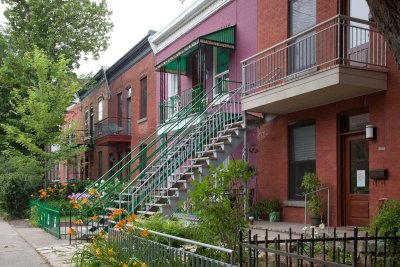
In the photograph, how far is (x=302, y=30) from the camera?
1238 cm

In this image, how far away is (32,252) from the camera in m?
10.3

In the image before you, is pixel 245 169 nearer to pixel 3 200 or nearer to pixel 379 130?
pixel 379 130

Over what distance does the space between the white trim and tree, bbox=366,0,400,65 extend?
1139 cm

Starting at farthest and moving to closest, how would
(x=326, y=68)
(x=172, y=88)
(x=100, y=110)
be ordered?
(x=100, y=110) → (x=172, y=88) → (x=326, y=68)

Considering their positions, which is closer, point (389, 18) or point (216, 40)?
point (389, 18)

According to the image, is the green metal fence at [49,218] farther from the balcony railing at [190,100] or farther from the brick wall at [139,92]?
the brick wall at [139,92]

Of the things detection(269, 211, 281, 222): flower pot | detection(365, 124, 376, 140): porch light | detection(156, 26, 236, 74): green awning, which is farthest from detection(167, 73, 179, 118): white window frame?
detection(365, 124, 376, 140): porch light

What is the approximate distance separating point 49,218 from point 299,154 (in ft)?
23.4

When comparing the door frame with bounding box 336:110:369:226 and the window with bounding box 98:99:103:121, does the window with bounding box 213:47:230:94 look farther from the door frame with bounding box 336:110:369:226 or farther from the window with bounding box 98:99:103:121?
the window with bounding box 98:99:103:121

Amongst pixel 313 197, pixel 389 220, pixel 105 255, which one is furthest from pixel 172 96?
pixel 105 255

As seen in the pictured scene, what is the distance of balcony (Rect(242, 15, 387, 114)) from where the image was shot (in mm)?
9609

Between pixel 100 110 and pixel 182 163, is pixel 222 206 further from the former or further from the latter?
pixel 100 110

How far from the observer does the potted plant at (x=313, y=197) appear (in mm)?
11047

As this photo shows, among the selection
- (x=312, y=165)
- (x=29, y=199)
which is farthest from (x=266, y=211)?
(x=29, y=199)
